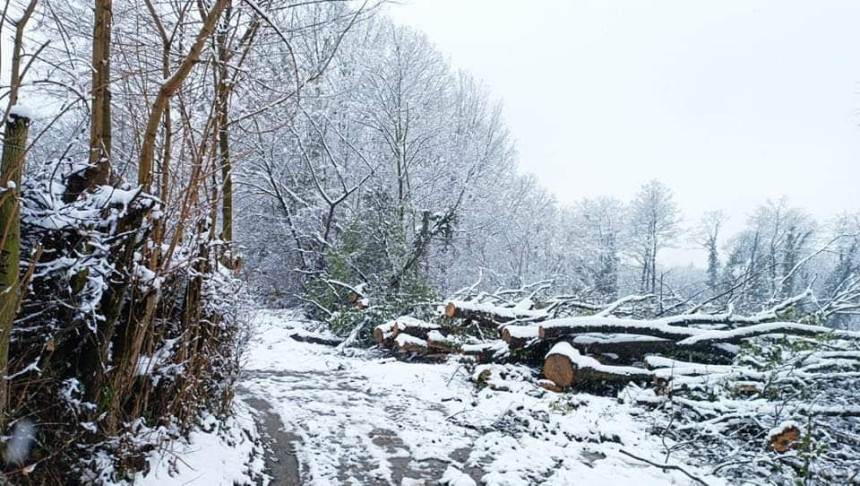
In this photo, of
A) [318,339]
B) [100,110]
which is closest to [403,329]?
[318,339]

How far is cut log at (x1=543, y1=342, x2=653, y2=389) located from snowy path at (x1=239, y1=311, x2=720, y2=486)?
36 cm

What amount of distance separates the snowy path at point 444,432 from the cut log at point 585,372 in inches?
14.4

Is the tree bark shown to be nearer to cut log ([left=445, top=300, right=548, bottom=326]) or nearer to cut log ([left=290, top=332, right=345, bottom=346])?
cut log ([left=445, top=300, right=548, bottom=326])

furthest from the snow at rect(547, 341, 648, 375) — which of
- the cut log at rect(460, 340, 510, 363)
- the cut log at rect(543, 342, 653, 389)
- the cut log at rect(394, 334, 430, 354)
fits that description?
the cut log at rect(394, 334, 430, 354)

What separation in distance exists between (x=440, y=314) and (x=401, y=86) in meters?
10.6

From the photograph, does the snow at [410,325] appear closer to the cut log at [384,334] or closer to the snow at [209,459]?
the cut log at [384,334]

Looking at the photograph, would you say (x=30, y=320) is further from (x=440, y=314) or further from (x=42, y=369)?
(x=440, y=314)

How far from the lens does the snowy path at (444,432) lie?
3.96m

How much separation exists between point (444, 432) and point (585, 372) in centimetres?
226

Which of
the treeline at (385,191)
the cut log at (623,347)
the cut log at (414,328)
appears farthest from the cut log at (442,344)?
the cut log at (623,347)

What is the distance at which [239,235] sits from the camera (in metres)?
18.0

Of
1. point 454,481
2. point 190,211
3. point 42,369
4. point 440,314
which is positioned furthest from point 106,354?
point 440,314

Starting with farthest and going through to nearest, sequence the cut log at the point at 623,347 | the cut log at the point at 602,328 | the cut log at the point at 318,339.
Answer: the cut log at the point at 318,339, the cut log at the point at 602,328, the cut log at the point at 623,347

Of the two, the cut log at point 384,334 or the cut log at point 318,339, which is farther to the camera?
the cut log at point 318,339
